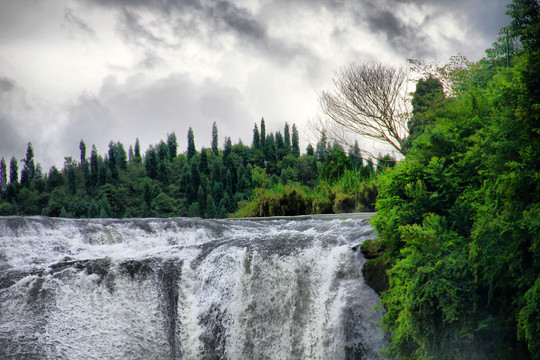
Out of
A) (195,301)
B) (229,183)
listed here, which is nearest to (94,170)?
(229,183)

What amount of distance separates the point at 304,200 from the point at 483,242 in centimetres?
937

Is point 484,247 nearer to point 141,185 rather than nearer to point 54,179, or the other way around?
point 141,185

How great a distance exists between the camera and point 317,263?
6.38 meters

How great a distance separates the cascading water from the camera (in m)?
5.88

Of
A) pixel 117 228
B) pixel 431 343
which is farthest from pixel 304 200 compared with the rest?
pixel 431 343

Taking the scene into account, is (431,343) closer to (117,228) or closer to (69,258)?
(69,258)

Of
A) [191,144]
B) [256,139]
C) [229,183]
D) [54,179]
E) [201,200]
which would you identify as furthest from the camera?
[256,139]

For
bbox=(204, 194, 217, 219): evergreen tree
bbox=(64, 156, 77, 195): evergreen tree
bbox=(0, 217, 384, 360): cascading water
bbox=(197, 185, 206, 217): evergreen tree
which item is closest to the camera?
bbox=(0, 217, 384, 360): cascading water

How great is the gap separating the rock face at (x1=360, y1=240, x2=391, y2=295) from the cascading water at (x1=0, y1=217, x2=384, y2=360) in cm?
12

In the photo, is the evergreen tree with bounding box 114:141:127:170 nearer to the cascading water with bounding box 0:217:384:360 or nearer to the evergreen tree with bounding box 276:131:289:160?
the evergreen tree with bounding box 276:131:289:160

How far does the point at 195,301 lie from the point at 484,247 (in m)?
4.20

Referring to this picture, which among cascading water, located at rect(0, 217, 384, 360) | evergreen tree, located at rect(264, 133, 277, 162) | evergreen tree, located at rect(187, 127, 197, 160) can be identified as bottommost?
cascading water, located at rect(0, 217, 384, 360)

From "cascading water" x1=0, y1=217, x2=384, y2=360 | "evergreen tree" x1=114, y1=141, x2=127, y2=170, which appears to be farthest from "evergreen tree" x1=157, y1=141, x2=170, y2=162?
"cascading water" x1=0, y1=217, x2=384, y2=360

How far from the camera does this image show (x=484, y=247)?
4.18m
